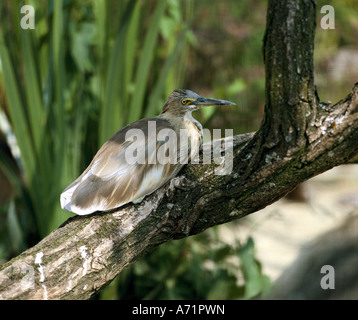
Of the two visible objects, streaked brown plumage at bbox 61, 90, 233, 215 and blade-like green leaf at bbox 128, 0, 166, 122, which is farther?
blade-like green leaf at bbox 128, 0, 166, 122

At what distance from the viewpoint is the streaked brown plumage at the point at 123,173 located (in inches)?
86.9

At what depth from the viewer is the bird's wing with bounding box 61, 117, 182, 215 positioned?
2.21 metres

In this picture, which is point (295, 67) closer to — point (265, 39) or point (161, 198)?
point (265, 39)

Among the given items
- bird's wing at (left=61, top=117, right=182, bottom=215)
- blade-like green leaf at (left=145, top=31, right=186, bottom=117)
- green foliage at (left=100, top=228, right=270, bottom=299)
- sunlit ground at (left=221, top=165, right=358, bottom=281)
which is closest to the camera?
bird's wing at (left=61, top=117, right=182, bottom=215)

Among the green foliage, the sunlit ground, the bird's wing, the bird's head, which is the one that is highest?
the bird's head

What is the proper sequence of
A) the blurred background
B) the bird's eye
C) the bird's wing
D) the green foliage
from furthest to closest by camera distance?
the green foliage
the blurred background
the bird's eye
the bird's wing

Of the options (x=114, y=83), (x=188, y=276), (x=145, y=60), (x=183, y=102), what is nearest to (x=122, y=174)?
(x=183, y=102)

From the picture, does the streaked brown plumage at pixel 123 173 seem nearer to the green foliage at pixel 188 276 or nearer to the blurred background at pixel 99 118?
the blurred background at pixel 99 118

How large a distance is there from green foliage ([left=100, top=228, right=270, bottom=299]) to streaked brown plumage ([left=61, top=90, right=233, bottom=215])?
62.5 inches

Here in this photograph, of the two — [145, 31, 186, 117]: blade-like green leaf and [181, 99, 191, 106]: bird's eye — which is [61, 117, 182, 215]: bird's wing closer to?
[181, 99, 191, 106]: bird's eye

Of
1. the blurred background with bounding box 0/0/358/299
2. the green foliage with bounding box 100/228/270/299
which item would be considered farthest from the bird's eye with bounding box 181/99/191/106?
the green foliage with bounding box 100/228/270/299

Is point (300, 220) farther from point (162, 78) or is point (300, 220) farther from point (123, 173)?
point (123, 173)

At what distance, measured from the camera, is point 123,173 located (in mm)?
2338

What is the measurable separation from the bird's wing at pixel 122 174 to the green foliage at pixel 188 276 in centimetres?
163
